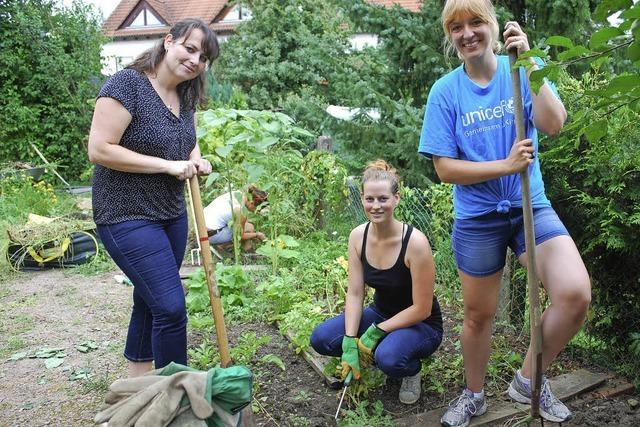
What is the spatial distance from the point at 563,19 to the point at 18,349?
4.99 metres

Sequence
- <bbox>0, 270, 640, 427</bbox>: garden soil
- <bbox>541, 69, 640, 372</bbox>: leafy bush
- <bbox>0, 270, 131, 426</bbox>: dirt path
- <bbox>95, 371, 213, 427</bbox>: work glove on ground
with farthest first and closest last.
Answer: <bbox>0, 270, 131, 426</bbox>: dirt path
<bbox>0, 270, 640, 427</bbox>: garden soil
<bbox>541, 69, 640, 372</bbox>: leafy bush
<bbox>95, 371, 213, 427</bbox>: work glove on ground

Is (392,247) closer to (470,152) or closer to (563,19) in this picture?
(470,152)

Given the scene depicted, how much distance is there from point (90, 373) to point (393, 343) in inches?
72.3

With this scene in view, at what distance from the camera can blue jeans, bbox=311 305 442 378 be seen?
2.70 m

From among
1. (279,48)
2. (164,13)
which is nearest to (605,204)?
(279,48)

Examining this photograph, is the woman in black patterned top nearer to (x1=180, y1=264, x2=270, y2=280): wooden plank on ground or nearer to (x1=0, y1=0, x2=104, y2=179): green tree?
(x1=180, y1=264, x2=270, y2=280): wooden plank on ground

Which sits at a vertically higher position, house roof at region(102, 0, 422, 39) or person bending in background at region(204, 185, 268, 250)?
house roof at region(102, 0, 422, 39)

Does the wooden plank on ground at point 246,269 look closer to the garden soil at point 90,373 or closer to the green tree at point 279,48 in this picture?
the garden soil at point 90,373

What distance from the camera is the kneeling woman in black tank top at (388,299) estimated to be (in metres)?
2.72

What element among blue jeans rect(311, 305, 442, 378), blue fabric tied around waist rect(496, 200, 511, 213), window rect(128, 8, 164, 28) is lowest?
blue jeans rect(311, 305, 442, 378)

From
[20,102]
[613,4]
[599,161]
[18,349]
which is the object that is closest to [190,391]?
[613,4]

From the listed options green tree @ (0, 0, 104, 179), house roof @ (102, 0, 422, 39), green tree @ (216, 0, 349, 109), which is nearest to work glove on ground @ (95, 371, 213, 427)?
green tree @ (0, 0, 104, 179)

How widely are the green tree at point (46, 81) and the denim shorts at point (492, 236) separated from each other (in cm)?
1153

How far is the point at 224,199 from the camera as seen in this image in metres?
5.82
